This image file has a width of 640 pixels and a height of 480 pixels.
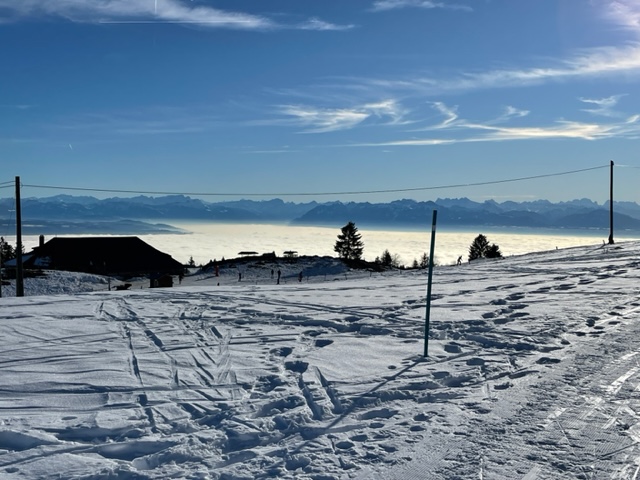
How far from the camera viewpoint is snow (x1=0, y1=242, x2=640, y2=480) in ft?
16.8

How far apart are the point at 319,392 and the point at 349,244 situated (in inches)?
3333

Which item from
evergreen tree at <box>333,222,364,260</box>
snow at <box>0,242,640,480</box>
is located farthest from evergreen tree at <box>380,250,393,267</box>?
snow at <box>0,242,640,480</box>

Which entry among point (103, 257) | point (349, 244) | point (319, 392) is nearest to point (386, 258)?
point (349, 244)

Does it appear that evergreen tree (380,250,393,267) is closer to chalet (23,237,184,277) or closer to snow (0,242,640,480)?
chalet (23,237,184,277)

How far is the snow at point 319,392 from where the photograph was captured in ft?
16.8

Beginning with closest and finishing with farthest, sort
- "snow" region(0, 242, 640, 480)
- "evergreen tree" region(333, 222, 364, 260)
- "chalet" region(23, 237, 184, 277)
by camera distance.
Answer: "snow" region(0, 242, 640, 480) → "chalet" region(23, 237, 184, 277) → "evergreen tree" region(333, 222, 364, 260)

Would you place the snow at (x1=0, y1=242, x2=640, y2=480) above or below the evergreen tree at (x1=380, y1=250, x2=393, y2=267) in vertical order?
above

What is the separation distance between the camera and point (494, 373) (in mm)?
8125

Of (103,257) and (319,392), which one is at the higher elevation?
(319,392)

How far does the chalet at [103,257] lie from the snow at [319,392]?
38.1 m

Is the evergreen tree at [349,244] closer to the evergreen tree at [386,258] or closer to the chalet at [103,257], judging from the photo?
the evergreen tree at [386,258]

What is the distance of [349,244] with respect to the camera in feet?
301

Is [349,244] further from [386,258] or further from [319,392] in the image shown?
[319,392]

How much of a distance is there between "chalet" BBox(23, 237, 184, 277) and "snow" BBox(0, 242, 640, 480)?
3811 centimetres
